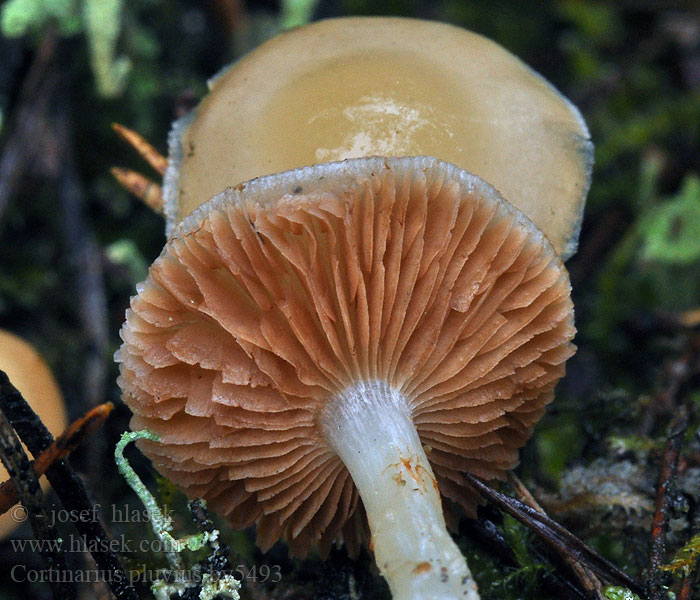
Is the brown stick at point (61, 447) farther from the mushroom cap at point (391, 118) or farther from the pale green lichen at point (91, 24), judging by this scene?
the pale green lichen at point (91, 24)

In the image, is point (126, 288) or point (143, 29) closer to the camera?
point (126, 288)

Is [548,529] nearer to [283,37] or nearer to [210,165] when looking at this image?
[210,165]

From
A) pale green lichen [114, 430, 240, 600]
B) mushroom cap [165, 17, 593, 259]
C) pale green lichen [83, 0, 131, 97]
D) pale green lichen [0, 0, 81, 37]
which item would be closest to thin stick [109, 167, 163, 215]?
mushroom cap [165, 17, 593, 259]

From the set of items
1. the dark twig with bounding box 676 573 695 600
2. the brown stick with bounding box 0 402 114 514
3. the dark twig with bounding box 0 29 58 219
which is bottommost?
the dark twig with bounding box 676 573 695 600

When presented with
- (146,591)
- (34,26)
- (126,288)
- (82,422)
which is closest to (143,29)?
(34,26)

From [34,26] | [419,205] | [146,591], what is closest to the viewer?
[419,205]

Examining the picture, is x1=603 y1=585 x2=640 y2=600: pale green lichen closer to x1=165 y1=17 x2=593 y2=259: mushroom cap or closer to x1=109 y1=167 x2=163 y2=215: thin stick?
x1=165 y1=17 x2=593 y2=259: mushroom cap
